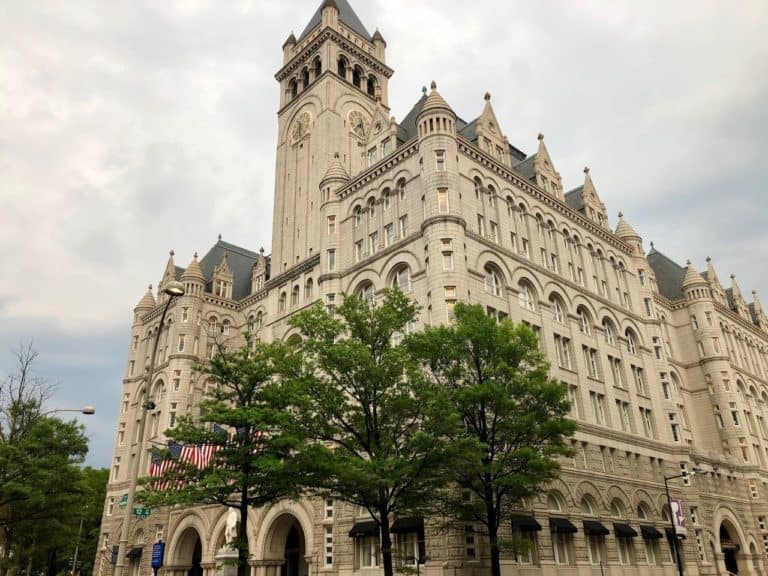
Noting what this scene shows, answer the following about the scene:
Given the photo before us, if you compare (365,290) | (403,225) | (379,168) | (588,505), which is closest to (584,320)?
(588,505)

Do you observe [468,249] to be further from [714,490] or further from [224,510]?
[714,490]

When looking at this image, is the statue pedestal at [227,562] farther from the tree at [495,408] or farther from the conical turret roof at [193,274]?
the conical turret roof at [193,274]

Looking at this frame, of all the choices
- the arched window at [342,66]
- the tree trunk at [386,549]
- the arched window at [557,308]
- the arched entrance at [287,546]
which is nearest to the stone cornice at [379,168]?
the arched window at [557,308]

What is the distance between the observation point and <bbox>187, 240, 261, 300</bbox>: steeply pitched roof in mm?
72688

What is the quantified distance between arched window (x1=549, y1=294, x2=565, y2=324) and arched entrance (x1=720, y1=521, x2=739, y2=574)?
25580mm

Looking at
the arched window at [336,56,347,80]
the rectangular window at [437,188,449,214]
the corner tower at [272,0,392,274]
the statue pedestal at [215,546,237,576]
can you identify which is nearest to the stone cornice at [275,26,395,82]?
the corner tower at [272,0,392,274]

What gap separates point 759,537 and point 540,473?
43.2 metres

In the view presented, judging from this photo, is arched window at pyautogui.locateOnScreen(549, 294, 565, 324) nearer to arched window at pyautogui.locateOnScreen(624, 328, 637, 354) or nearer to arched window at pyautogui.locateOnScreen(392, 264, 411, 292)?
arched window at pyautogui.locateOnScreen(624, 328, 637, 354)

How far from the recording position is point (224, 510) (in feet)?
162

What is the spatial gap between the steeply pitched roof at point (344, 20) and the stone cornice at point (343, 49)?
326cm

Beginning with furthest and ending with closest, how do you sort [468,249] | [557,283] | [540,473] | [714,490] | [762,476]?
[762,476]
[714,490]
[557,283]
[468,249]
[540,473]

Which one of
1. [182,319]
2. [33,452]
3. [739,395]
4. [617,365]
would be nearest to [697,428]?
[739,395]

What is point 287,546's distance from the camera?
50.2 metres

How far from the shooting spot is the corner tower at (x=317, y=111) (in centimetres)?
6322
